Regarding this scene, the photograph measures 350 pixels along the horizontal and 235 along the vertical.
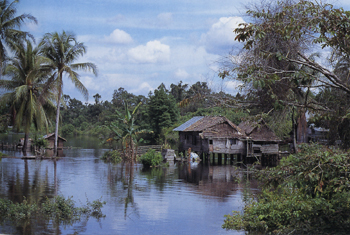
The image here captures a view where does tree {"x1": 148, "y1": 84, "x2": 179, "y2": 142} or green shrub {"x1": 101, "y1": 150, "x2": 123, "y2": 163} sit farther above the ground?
tree {"x1": 148, "y1": 84, "x2": 179, "y2": 142}

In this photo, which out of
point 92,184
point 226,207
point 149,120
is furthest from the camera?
point 149,120

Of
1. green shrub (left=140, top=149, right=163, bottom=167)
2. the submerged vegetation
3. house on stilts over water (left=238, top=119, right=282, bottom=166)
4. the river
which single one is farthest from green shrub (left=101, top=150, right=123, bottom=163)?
the submerged vegetation

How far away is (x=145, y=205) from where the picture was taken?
41.9 feet

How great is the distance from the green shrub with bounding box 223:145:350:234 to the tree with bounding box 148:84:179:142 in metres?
39.1

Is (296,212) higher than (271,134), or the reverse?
(271,134)

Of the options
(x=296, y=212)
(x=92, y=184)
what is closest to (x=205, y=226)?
(x=296, y=212)

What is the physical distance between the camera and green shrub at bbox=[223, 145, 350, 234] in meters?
6.41

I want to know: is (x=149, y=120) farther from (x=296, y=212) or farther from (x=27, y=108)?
(x=296, y=212)

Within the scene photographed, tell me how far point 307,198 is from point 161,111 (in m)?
42.3

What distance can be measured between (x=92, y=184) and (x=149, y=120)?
35.4 metres

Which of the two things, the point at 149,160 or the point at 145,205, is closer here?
the point at 145,205

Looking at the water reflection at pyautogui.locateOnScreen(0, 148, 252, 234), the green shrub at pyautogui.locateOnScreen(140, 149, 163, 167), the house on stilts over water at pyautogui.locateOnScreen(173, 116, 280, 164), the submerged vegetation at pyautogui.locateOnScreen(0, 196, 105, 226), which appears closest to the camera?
the water reflection at pyautogui.locateOnScreen(0, 148, 252, 234)

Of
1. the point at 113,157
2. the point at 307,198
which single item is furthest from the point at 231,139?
the point at 307,198

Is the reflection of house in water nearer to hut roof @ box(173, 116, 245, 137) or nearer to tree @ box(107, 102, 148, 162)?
tree @ box(107, 102, 148, 162)
